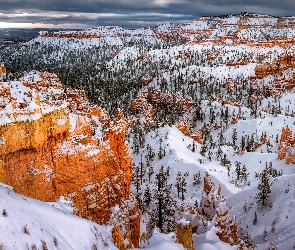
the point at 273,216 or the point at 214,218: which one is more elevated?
the point at 214,218

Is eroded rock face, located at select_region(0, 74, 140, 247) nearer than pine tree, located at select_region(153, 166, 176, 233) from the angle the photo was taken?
Yes

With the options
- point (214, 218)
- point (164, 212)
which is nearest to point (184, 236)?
point (214, 218)

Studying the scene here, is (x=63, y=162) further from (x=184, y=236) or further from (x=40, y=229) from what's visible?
(x=40, y=229)

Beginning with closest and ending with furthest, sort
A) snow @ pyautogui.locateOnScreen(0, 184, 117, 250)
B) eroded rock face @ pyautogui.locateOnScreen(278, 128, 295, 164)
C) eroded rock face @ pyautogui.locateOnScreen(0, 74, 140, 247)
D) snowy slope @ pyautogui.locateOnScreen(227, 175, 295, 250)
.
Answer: snow @ pyautogui.locateOnScreen(0, 184, 117, 250) < eroded rock face @ pyautogui.locateOnScreen(0, 74, 140, 247) < snowy slope @ pyautogui.locateOnScreen(227, 175, 295, 250) < eroded rock face @ pyautogui.locateOnScreen(278, 128, 295, 164)

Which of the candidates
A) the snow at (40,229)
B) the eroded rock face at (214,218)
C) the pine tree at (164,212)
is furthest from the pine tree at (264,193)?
the snow at (40,229)

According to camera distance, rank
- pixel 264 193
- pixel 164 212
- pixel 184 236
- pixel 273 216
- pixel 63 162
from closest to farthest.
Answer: pixel 184 236
pixel 63 162
pixel 273 216
pixel 264 193
pixel 164 212

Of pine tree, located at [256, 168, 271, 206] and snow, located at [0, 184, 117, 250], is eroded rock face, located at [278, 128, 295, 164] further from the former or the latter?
snow, located at [0, 184, 117, 250]

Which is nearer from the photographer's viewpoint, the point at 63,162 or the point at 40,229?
the point at 40,229

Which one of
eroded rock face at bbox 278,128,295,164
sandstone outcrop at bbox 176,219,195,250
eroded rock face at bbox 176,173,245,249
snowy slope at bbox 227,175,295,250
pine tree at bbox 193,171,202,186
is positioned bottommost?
pine tree at bbox 193,171,202,186

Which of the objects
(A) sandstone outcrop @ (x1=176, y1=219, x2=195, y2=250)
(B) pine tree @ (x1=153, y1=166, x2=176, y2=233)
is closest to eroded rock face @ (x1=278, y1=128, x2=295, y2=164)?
(B) pine tree @ (x1=153, y1=166, x2=176, y2=233)

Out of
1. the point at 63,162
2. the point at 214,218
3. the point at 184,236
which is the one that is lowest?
the point at 214,218
